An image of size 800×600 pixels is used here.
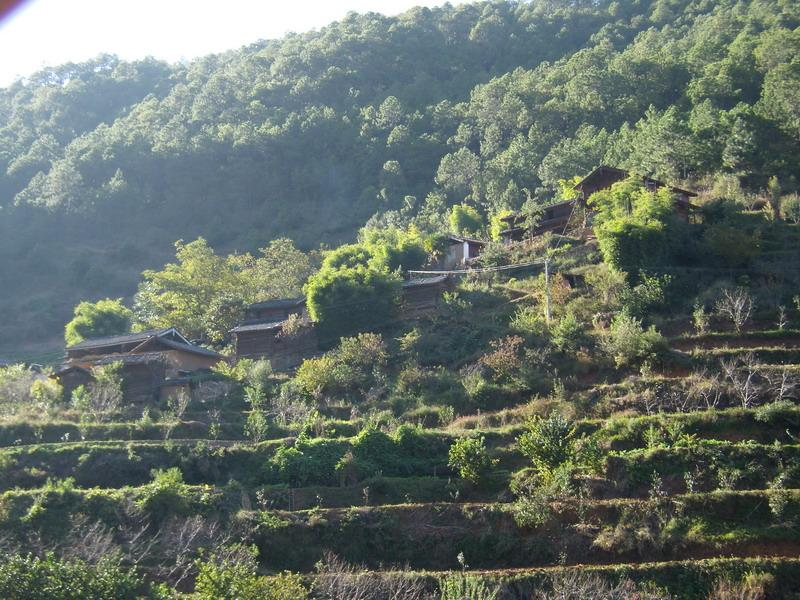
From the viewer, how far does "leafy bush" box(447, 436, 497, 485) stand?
2309 cm

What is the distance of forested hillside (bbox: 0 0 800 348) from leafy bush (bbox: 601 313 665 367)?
1634cm

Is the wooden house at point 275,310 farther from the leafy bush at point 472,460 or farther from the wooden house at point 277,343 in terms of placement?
the leafy bush at point 472,460

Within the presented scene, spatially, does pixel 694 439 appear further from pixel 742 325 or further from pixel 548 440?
pixel 742 325

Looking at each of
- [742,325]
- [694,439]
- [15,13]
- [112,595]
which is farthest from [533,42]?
[15,13]

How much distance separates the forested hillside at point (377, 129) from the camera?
4794 centimetres

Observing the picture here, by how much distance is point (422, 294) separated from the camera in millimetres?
37125

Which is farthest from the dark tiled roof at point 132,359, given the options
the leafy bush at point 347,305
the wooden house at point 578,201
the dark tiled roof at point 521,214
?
the dark tiled roof at point 521,214

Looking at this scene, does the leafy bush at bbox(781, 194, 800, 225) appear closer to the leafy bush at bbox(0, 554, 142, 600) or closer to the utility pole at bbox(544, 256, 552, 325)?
the utility pole at bbox(544, 256, 552, 325)

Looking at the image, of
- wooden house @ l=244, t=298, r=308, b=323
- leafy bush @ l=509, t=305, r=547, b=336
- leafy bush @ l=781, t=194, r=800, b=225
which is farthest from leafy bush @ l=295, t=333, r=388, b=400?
leafy bush @ l=781, t=194, r=800, b=225

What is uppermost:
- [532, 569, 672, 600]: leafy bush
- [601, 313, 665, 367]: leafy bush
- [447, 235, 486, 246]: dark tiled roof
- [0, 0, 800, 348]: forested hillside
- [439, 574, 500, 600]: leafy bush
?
[0, 0, 800, 348]: forested hillside

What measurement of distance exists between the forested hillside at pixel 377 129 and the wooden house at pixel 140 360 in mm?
21824

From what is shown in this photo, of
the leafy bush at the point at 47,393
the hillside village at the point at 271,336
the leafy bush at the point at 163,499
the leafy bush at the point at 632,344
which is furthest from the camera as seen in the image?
the hillside village at the point at 271,336

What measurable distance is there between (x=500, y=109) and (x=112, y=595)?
163ft

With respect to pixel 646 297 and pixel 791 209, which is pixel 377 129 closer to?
pixel 791 209
